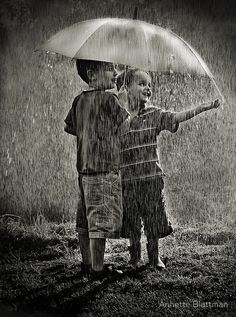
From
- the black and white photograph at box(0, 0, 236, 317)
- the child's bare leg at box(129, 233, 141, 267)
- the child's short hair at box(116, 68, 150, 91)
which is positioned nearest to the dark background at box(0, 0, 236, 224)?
the black and white photograph at box(0, 0, 236, 317)

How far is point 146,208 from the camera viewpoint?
8.69ft

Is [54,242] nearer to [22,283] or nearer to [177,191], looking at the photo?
[22,283]

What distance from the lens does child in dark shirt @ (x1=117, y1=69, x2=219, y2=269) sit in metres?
2.62

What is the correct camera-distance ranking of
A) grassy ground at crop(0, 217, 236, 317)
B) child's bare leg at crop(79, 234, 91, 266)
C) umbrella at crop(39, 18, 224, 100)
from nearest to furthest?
umbrella at crop(39, 18, 224, 100) → grassy ground at crop(0, 217, 236, 317) → child's bare leg at crop(79, 234, 91, 266)

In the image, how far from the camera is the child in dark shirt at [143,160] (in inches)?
103

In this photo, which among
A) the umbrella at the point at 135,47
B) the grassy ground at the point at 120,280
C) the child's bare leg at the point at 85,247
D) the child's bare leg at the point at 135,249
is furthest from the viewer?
the child's bare leg at the point at 85,247

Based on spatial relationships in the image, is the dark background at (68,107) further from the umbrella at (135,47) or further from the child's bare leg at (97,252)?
the child's bare leg at (97,252)

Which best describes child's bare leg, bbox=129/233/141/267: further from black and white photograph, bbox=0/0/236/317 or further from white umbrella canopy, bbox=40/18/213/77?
white umbrella canopy, bbox=40/18/213/77

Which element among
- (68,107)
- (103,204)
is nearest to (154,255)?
(103,204)

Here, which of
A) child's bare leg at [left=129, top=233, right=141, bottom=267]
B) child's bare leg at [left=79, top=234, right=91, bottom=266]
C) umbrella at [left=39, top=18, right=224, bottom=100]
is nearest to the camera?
umbrella at [left=39, top=18, right=224, bottom=100]

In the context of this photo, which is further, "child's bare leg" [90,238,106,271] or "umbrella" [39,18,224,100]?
"child's bare leg" [90,238,106,271]

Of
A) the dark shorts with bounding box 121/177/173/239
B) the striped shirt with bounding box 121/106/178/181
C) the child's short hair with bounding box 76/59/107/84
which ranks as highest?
the child's short hair with bounding box 76/59/107/84

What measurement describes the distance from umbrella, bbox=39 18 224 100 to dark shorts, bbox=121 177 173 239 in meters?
0.55

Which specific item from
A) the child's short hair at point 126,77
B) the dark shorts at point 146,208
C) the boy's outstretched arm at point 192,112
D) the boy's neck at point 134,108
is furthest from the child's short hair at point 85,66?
the dark shorts at point 146,208
